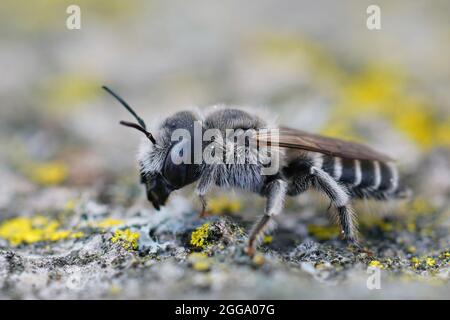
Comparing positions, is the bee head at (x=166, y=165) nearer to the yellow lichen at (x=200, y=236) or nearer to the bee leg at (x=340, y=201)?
the yellow lichen at (x=200, y=236)

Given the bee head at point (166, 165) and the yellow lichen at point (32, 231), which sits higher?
the bee head at point (166, 165)

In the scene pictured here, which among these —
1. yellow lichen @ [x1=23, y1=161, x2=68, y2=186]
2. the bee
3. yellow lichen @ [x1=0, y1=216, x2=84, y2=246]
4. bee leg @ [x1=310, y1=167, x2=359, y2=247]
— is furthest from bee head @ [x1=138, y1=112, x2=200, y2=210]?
yellow lichen @ [x1=23, y1=161, x2=68, y2=186]

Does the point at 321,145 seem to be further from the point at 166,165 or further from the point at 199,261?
the point at 199,261

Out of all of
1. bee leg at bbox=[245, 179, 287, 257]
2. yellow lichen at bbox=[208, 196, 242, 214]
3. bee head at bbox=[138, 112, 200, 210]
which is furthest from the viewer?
yellow lichen at bbox=[208, 196, 242, 214]

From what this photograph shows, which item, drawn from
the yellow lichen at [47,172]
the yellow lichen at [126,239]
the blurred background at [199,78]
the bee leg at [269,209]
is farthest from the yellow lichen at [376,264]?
the yellow lichen at [47,172]

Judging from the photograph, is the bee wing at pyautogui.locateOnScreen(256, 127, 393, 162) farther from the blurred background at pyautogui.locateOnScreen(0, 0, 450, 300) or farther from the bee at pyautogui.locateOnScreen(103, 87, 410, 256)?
the blurred background at pyautogui.locateOnScreen(0, 0, 450, 300)
